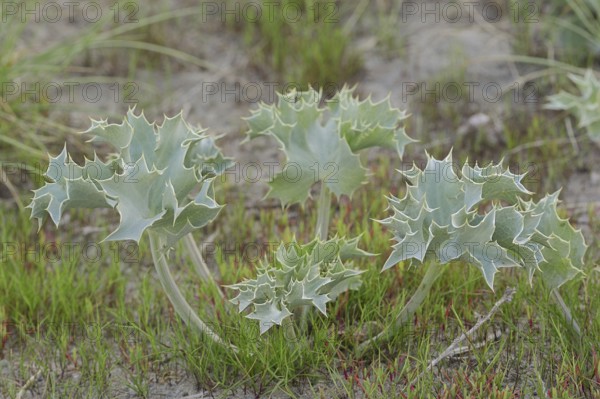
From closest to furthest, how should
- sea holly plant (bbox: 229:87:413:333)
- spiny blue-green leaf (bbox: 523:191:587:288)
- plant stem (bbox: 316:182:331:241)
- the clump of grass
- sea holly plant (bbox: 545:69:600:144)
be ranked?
spiny blue-green leaf (bbox: 523:191:587:288), sea holly plant (bbox: 229:87:413:333), plant stem (bbox: 316:182:331:241), sea holly plant (bbox: 545:69:600:144), the clump of grass

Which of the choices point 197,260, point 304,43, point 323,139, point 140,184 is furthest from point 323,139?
point 304,43

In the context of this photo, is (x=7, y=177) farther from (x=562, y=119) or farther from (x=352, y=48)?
(x=562, y=119)

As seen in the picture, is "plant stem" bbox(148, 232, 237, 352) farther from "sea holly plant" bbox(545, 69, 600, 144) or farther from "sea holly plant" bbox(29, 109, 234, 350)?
"sea holly plant" bbox(545, 69, 600, 144)

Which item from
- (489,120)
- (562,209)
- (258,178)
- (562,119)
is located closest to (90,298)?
(258,178)

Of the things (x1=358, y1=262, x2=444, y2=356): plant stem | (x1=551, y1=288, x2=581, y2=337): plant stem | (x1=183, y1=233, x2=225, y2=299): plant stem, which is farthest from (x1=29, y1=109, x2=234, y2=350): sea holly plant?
(x1=551, y1=288, x2=581, y2=337): plant stem

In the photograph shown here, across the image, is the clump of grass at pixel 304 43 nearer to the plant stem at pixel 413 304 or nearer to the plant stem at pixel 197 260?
the plant stem at pixel 197 260
